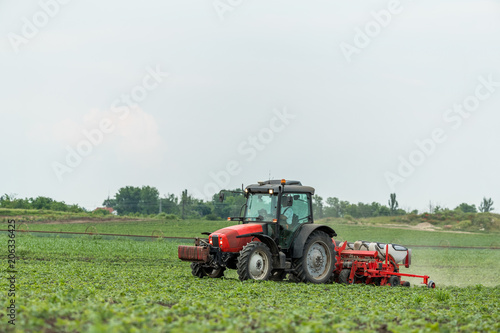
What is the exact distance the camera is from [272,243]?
14.7 metres

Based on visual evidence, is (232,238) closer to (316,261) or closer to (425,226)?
(316,261)

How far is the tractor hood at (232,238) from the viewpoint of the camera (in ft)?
47.7

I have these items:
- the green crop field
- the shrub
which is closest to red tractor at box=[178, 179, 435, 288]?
the green crop field

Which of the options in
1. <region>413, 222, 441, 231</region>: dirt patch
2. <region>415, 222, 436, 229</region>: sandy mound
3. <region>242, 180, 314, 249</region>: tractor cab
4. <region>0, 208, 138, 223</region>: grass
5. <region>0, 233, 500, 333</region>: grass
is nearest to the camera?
<region>0, 233, 500, 333</region>: grass

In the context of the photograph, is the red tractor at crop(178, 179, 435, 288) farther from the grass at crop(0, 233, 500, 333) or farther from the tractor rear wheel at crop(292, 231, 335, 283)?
the grass at crop(0, 233, 500, 333)

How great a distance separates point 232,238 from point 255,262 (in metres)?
0.85

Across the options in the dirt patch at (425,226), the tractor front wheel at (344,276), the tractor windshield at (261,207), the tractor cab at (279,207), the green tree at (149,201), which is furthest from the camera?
the green tree at (149,201)

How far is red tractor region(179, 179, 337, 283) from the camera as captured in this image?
14.5 metres

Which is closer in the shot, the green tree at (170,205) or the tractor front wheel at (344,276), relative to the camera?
the tractor front wheel at (344,276)

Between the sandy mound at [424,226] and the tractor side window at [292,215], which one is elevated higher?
the tractor side window at [292,215]

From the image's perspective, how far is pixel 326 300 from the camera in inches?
445

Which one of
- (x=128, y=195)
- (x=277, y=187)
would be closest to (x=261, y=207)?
(x=277, y=187)

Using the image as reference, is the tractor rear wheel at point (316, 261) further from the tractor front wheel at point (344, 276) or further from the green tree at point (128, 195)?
the green tree at point (128, 195)

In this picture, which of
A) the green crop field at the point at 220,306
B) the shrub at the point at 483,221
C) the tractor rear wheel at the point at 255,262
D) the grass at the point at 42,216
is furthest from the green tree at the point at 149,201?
the tractor rear wheel at the point at 255,262
